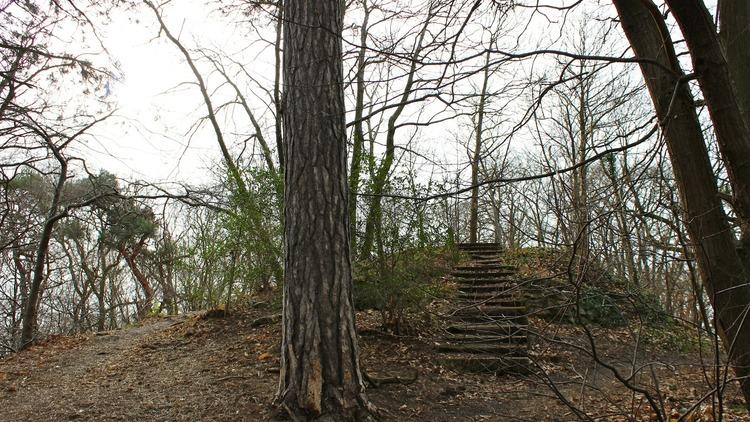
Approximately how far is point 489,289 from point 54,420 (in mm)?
6215

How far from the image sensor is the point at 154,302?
14164mm

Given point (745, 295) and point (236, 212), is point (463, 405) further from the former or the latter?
point (236, 212)

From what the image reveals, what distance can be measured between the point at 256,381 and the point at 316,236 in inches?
77.2

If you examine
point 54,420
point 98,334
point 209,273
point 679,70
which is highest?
point 679,70

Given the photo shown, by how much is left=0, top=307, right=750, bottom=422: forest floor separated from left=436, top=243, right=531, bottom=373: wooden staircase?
0.21m

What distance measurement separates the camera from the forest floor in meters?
3.89

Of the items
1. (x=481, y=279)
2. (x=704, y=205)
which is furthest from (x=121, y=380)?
(x=481, y=279)

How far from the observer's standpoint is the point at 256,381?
453cm

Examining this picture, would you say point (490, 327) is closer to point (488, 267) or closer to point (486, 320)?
point (486, 320)

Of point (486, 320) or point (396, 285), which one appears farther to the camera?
point (396, 285)

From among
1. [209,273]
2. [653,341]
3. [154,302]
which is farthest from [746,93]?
[154,302]

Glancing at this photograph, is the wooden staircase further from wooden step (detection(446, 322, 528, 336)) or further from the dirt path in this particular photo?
the dirt path

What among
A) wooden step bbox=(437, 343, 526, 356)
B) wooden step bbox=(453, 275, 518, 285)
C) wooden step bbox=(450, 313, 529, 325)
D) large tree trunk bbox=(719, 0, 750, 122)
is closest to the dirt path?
wooden step bbox=(450, 313, 529, 325)

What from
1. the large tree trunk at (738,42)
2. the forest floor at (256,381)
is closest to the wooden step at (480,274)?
the forest floor at (256,381)
